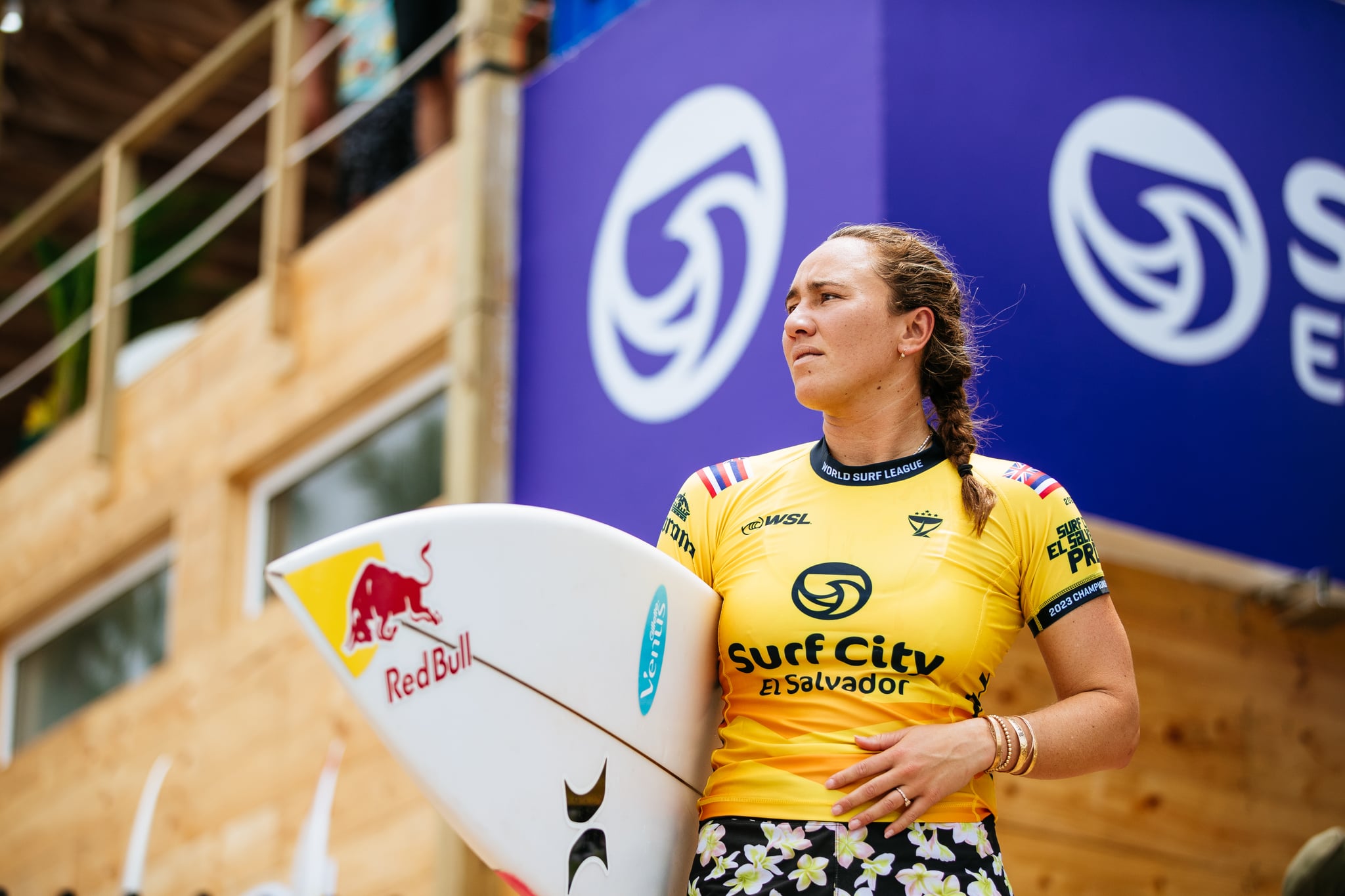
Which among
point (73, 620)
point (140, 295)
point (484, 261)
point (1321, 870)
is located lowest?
→ point (1321, 870)

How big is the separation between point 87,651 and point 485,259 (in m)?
2.84

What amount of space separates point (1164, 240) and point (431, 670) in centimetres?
256

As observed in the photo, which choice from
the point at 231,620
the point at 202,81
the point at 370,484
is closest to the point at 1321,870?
the point at 370,484

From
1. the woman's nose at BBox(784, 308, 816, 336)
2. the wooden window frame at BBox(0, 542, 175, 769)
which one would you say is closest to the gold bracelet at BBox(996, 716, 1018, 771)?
the woman's nose at BBox(784, 308, 816, 336)

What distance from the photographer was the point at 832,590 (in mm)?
1906

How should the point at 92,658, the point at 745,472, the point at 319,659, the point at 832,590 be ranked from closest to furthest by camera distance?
the point at 832,590 < the point at 745,472 < the point at 319,659 < the point at 92,658

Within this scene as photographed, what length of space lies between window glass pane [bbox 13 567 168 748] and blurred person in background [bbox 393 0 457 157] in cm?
194

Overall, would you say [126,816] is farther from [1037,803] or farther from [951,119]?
[951,119]

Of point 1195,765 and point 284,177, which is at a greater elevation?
point 284,177

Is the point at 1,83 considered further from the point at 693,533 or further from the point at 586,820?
the point at 586,820

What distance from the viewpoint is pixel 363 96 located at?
226 inches

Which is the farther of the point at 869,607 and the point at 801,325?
the point at 801,325

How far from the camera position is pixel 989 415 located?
3.58 m

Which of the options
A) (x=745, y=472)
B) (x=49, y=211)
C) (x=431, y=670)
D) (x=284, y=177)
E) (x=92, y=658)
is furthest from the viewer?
(x=49, y=211)
